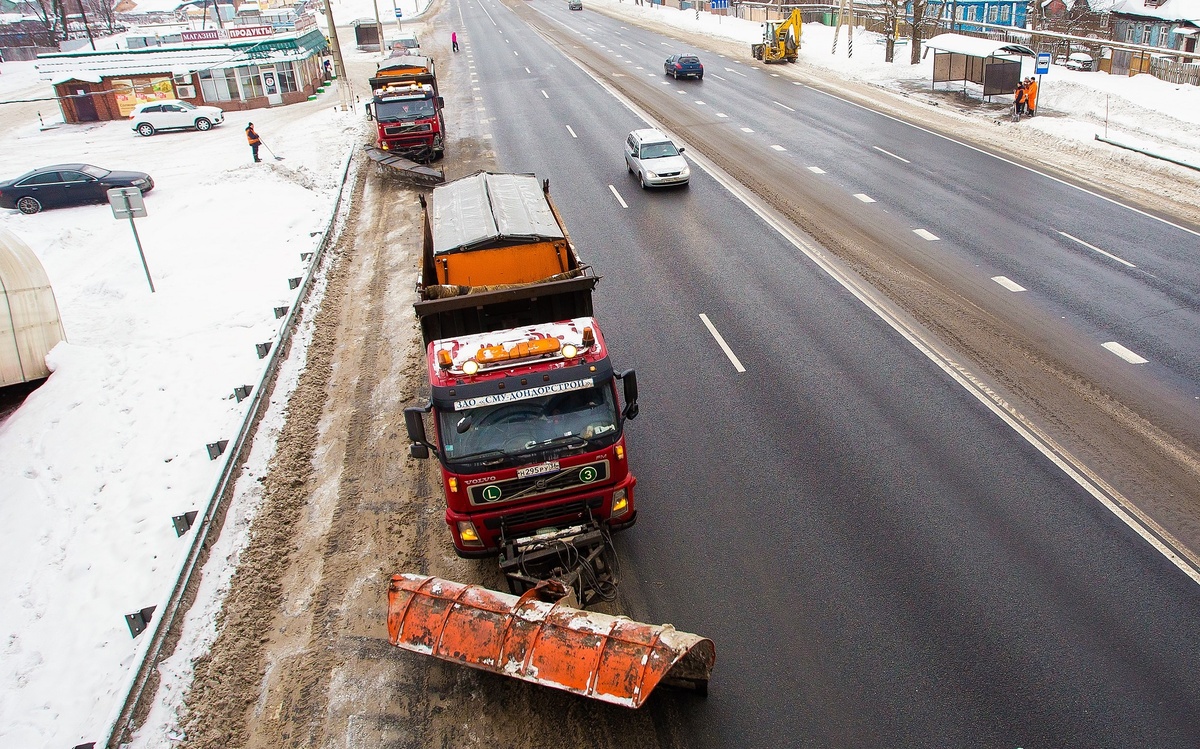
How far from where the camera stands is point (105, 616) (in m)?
9.45

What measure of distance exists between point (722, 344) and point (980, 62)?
3112cm

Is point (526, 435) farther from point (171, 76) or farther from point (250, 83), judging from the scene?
point (171, 76)

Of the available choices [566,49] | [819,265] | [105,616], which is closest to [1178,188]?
[819,265]

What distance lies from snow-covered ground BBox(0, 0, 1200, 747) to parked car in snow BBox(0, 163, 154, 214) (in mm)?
446

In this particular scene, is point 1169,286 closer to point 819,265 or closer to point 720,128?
point 819,265

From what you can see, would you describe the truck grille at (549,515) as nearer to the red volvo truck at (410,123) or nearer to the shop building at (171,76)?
the red volvo truck at (410,123)

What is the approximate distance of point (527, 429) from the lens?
28.4 ft

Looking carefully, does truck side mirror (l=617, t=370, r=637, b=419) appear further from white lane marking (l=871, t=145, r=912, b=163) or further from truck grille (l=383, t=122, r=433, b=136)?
white lane marking (l=871, t=145, r=912, b=163)

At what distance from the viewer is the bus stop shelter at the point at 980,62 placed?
3394 centimetres

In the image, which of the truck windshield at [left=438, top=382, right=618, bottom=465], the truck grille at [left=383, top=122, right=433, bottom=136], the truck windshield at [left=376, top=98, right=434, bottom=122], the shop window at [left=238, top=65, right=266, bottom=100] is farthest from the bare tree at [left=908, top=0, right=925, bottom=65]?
the truck windshield at [left=438, top=382, right=618, bottom=465]

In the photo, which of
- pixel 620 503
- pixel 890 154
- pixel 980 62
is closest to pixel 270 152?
pixel 890 154

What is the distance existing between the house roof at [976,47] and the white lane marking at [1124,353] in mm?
24740

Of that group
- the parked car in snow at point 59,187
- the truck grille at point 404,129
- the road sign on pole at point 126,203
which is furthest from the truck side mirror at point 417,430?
the parked car in snow at point 59,187

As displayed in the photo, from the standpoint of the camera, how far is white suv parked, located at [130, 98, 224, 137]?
39438 millimetres
